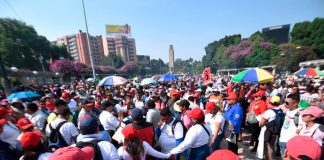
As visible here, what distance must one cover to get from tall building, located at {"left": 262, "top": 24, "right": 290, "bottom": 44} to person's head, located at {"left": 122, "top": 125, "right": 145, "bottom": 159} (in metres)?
83.0

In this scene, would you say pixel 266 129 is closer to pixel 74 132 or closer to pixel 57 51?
pixel 74 132

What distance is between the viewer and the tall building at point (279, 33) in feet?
237

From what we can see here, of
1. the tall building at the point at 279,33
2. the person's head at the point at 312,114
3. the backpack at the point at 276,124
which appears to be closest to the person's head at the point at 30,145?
the person's head at the point at 312,114

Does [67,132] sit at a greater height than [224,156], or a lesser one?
lesser

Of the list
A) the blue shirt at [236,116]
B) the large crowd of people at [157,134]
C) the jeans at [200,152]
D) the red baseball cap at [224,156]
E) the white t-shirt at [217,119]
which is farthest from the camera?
the blue shirt at [236,116]

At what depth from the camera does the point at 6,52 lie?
22203 mm

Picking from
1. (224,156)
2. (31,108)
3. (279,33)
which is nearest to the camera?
(224,156)

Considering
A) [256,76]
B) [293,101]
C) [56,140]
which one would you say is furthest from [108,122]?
[256,76]

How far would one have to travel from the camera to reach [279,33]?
2879 inches

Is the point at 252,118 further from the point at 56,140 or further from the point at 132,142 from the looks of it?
the point at 56,140

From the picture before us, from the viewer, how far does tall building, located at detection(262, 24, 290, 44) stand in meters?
72.2

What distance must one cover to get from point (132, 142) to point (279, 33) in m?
87.3

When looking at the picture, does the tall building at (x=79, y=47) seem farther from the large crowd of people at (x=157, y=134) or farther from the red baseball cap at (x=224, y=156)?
the red baseball cap at (x=224, y=156)

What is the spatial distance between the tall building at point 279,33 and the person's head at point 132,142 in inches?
3268
